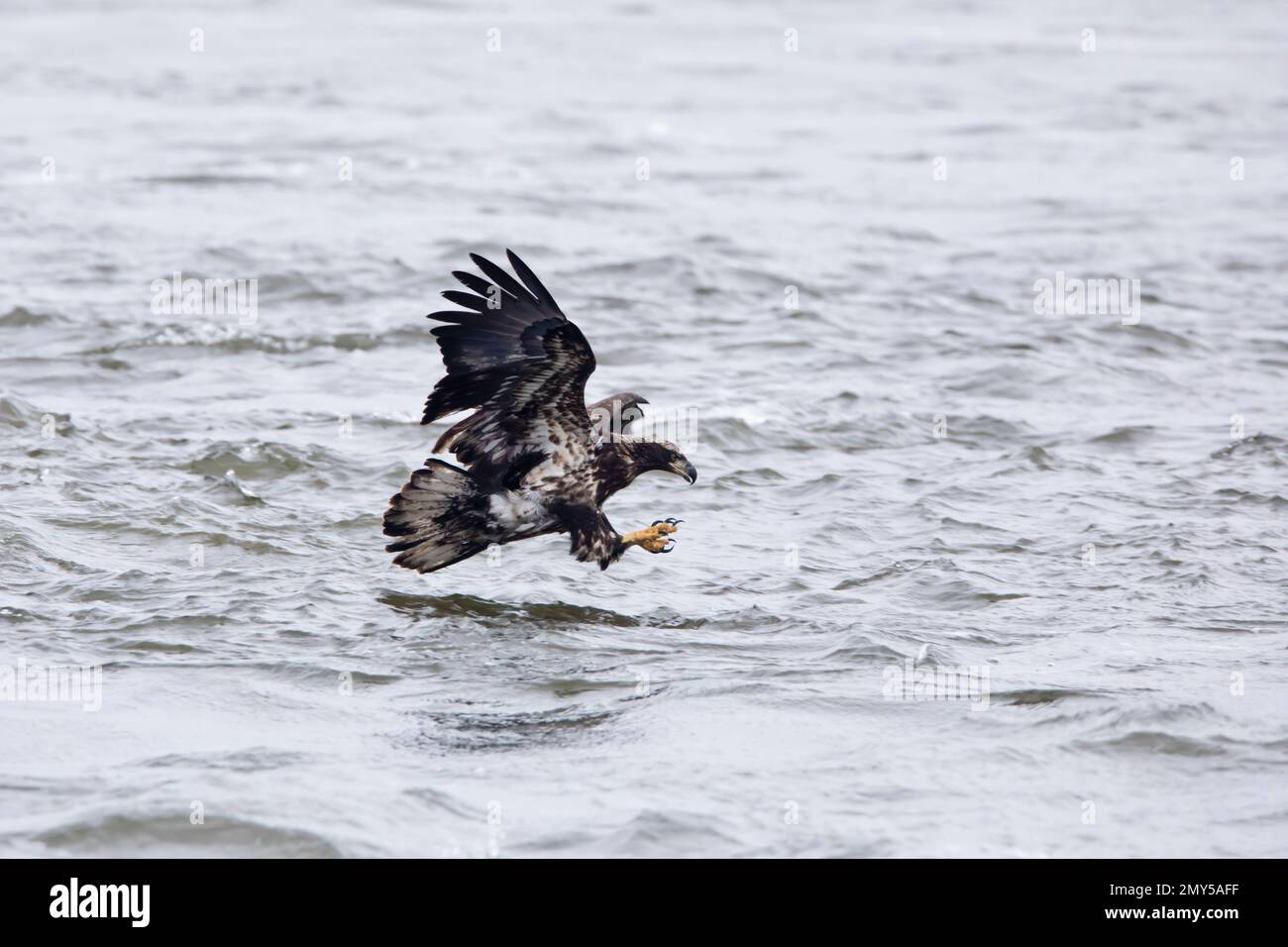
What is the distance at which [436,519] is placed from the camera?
7.51m

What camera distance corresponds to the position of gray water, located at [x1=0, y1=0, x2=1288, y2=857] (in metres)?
5.80

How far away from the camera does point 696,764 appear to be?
19.6ft

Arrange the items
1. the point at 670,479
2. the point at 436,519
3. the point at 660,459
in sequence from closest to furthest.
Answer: the point at 436,519
the point at 660,459
the point at 670,479

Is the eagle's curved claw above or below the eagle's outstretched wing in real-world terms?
below

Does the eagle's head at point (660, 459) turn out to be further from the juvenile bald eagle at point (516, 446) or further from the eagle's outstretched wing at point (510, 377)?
the eagle's outstretched wing at point (510, 377)

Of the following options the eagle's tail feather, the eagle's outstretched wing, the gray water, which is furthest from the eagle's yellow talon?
the eagle's tail feather

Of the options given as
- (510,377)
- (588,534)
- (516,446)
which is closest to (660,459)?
(588,534)

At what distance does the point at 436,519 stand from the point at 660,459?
1.05m

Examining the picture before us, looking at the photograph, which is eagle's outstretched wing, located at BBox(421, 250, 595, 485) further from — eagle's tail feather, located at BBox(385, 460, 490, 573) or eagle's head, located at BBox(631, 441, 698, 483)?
eagle's head, located at BBox(631, 441, 698, 483)

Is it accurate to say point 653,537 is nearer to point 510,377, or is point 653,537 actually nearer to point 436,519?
point 436,519

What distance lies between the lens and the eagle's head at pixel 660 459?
26.1ft

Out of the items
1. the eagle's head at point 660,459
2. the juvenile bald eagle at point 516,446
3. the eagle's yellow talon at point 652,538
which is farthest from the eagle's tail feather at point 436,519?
the eagle's head at point 660,459

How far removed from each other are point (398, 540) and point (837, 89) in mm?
16787
